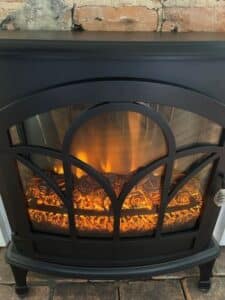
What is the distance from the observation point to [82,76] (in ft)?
2.21

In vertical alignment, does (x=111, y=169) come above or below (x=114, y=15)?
below

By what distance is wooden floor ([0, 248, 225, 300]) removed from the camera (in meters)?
1.10

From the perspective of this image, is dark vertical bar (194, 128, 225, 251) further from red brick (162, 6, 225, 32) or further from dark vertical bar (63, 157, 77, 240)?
dark vertical bar (63, 157, 77, 240)

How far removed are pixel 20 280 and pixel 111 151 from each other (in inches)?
23.3

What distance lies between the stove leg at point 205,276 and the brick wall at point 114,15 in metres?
0.76

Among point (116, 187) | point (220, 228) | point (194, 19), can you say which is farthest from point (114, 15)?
point (220, 228)

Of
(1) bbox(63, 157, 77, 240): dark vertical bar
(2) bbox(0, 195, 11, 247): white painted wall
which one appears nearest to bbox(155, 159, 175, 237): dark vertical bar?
(1) bbox(63, 157, 77, 240): dark vertical bar

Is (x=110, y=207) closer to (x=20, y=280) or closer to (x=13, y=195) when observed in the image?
(x=13, y=195)

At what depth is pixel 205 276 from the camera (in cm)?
111

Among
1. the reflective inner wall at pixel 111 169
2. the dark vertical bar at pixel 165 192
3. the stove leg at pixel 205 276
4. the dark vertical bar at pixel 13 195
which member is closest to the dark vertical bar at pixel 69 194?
the reflective inner wall at pixel 111 169

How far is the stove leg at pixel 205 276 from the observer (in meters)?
1.08

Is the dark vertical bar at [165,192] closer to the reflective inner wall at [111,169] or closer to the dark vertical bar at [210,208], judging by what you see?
the reflective inner wall at [111,169]

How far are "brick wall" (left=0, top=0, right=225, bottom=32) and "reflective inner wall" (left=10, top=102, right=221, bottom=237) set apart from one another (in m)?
0.21

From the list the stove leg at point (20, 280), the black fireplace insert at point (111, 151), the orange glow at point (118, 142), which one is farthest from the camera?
the stove leg at point (20, 280)
